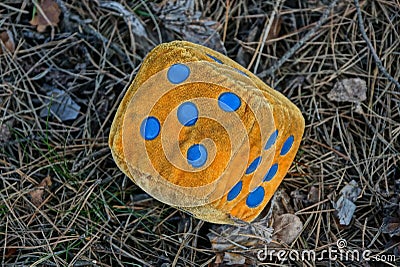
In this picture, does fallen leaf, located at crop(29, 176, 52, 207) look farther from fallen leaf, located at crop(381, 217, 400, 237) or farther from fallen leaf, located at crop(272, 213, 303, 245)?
fallen leaf, located at crop(381, 217, 400, 237)

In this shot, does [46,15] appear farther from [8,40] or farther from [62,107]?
[62,107]

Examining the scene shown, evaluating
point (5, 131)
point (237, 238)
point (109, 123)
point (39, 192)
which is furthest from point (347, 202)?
point (5, 131)

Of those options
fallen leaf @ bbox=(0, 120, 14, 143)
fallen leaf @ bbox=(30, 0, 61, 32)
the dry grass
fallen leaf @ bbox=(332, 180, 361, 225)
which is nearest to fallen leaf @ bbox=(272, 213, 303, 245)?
the dry grass

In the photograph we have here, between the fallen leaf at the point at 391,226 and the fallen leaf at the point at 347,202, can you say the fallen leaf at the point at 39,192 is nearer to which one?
the fallen leaf at the point at 347,202

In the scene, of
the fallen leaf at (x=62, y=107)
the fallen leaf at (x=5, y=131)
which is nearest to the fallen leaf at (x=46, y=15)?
the fallen leaf at (x=62, y=107)

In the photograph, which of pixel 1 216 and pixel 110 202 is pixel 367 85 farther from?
pixel 1 216
